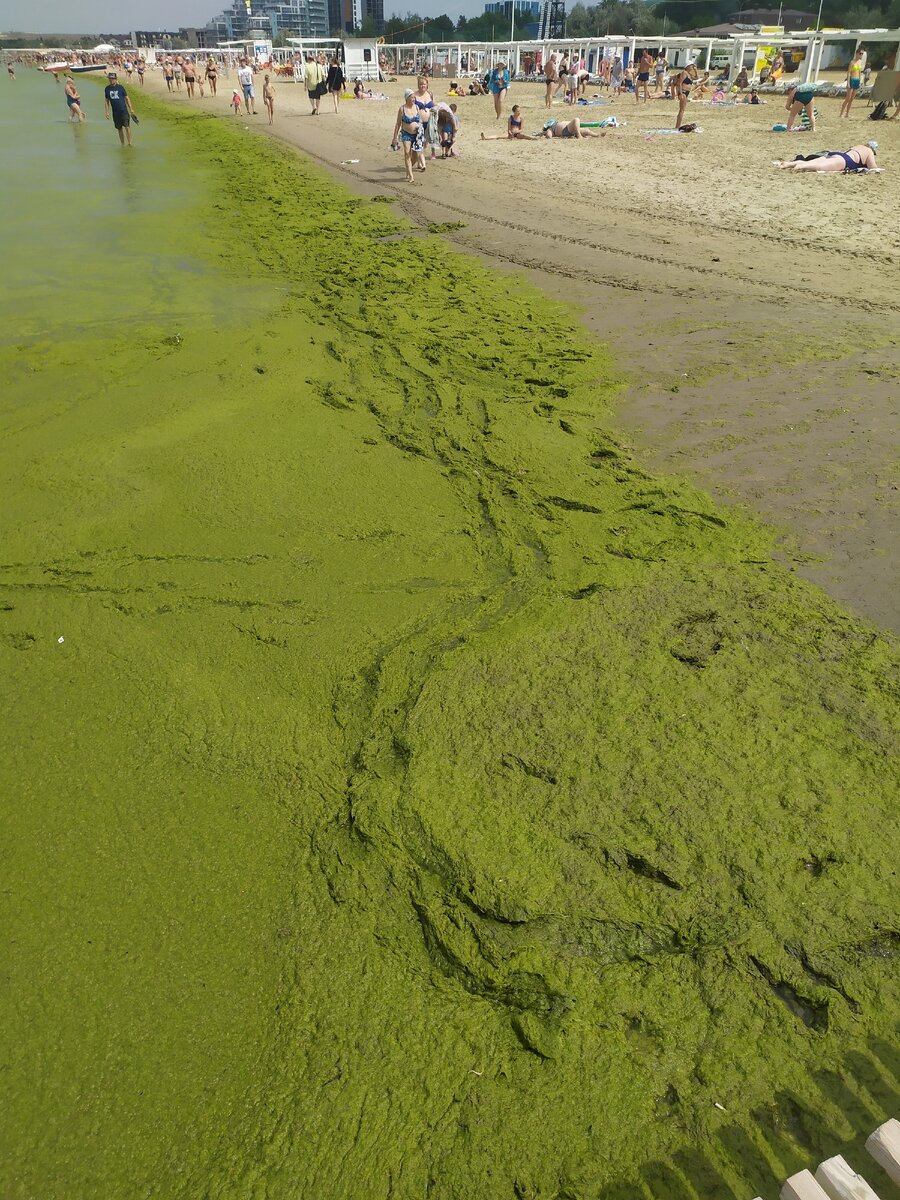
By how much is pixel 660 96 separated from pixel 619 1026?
33487mm

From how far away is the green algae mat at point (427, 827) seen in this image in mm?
2037

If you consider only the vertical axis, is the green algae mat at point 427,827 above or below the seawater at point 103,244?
below

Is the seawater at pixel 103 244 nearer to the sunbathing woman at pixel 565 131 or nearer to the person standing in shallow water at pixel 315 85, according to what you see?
the person standing in shallow water at pixel 315 85

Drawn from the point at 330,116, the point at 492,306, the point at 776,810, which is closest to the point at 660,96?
the point at 330,116

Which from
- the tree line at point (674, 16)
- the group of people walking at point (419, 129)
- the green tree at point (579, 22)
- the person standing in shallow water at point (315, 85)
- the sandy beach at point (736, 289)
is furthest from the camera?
the green tree at point (579, 22)

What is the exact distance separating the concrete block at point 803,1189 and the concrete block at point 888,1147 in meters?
0.16

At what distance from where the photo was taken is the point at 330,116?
2675cm

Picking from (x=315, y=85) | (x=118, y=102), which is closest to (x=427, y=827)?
(x=118, y=102)

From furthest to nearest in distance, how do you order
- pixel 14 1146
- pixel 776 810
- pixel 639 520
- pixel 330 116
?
pixel 330 116
pixel 639 520
pixel 776 810
pixel 14 1146

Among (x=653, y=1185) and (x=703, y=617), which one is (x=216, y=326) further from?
(x=653, y=1185)

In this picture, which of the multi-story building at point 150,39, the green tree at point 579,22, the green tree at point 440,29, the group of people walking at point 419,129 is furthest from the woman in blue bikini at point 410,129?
the multi-story building at point 150,39

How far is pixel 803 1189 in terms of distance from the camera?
1582mm

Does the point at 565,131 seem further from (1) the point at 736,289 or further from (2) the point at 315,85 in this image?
(2) the point at 315,85

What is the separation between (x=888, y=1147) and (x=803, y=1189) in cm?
21
